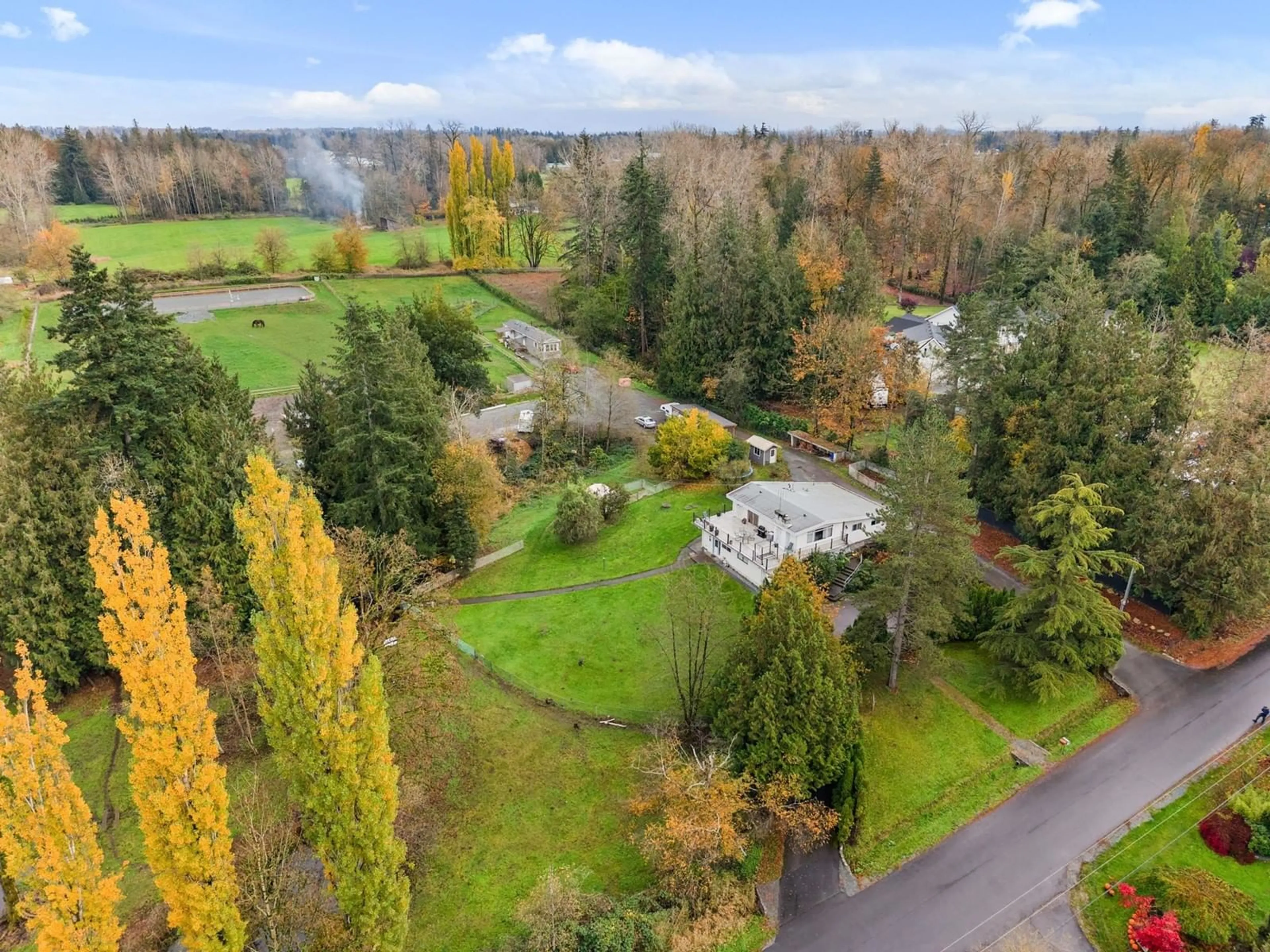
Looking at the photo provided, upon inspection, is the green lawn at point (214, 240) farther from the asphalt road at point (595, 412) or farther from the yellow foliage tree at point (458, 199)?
the asphalt road at point (595, 412)

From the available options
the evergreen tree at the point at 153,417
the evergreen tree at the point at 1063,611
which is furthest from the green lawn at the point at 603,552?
the evergreen tree at the point at 1063,611

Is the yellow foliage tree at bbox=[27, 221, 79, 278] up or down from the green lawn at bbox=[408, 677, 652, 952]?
up

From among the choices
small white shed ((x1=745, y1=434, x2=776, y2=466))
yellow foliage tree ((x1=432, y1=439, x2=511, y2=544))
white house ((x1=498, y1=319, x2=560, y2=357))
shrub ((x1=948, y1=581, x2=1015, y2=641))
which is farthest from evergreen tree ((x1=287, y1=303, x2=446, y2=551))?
white house ((x1=498, y1=319, x2=560, y2=357))

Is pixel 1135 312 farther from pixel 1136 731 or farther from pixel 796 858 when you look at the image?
pixel 796 858

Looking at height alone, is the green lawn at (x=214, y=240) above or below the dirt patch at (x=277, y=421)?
above

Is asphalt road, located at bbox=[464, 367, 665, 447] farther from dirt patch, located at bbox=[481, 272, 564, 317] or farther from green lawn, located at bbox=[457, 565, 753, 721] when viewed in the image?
dirt patch, located at bbox=[481, 272, 564, 317]

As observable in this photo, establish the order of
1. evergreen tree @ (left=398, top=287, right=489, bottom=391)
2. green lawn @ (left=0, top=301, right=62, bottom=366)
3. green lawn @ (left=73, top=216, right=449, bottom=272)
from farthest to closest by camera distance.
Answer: green lawn @ (left=73, top=216, right=449, bottom=272) → green lawn @ (left=0, top=301, right=62, bottom=366) → evergreen tree @ (left=398, top=287, right=489, bottom=391)

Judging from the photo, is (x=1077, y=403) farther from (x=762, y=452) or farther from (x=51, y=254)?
(x=51, y=254)
